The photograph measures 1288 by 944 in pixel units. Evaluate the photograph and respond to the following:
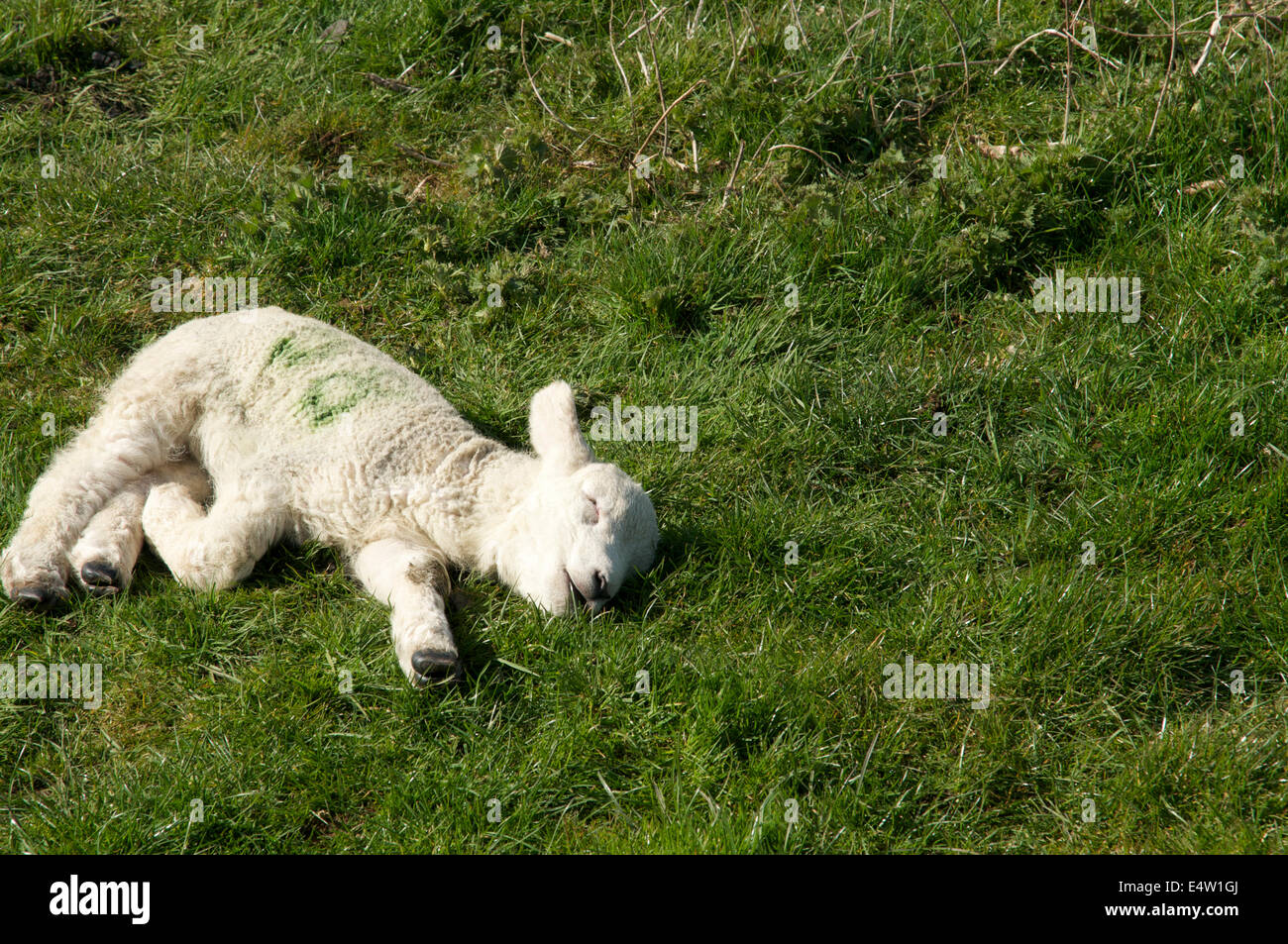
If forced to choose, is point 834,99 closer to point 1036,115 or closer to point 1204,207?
point 1036,115

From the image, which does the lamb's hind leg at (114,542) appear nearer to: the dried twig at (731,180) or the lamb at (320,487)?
the lamb at (320,487)

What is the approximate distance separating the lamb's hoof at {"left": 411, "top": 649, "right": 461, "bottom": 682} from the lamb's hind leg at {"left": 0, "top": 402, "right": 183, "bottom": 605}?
1298 mm

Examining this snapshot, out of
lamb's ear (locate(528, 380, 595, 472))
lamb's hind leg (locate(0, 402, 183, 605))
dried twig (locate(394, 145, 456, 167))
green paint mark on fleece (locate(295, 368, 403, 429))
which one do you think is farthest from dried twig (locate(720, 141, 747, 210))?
lamb's hind leg (locate(0, 402, 183, 605))

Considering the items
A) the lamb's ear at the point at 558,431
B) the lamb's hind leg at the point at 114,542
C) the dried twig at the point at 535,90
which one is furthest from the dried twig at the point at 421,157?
the lamb's hind leg at the point at 114,542

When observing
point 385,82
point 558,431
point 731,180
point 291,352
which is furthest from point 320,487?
point 385,82

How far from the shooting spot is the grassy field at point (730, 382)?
135 inches

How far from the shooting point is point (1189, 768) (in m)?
3.38

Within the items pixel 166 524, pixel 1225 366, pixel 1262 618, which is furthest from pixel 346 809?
pixel 1225 366

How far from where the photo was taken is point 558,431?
160 inches

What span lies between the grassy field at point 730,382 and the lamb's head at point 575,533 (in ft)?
0.38

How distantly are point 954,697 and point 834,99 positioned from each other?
10.1 ft

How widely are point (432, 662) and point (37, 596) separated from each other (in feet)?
4.55

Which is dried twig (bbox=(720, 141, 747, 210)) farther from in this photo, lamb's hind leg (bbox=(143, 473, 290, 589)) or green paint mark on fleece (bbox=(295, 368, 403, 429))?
lamb's hind leg (bbox=(143, 473, 290, 589))

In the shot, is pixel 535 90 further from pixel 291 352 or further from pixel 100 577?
pixel 100 577
